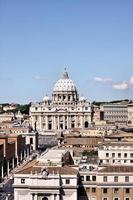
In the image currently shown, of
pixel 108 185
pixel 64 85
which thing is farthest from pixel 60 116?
pixel 108 185

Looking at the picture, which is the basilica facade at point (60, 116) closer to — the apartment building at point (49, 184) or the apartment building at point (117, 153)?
the apartment building at point (117, 153)

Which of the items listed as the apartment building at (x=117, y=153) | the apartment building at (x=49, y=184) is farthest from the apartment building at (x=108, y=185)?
the apartment building at (x=117, y=153)

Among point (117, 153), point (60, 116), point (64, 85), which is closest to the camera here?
point (117, 153)

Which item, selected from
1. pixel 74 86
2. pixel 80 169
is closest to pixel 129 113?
pixel 74 86

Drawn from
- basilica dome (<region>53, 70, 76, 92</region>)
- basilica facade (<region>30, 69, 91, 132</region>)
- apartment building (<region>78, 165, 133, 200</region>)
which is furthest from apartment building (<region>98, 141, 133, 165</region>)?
basilica dome (<region>53, 70, 76, 92</region>)

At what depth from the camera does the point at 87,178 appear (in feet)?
129

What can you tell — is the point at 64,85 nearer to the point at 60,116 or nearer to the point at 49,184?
the point at 60,116

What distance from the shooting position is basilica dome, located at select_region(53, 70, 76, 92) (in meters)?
181

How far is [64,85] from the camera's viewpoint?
182125mm

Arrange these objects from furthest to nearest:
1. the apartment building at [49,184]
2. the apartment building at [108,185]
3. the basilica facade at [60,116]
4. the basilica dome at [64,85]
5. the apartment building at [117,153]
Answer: the basilica dome at [64,85]
the basilica facade at [60,116]
the apartment building at [117,153]
the apartment building at [108,185]
the apartment building at [49,184]

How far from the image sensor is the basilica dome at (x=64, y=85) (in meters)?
181

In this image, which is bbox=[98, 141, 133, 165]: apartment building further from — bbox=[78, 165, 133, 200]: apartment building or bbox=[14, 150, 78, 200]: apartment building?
bbox=[14, 150, 78, 200]: apartment building

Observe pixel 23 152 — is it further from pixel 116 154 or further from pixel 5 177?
pixel 116 154

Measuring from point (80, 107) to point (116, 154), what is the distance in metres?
107
